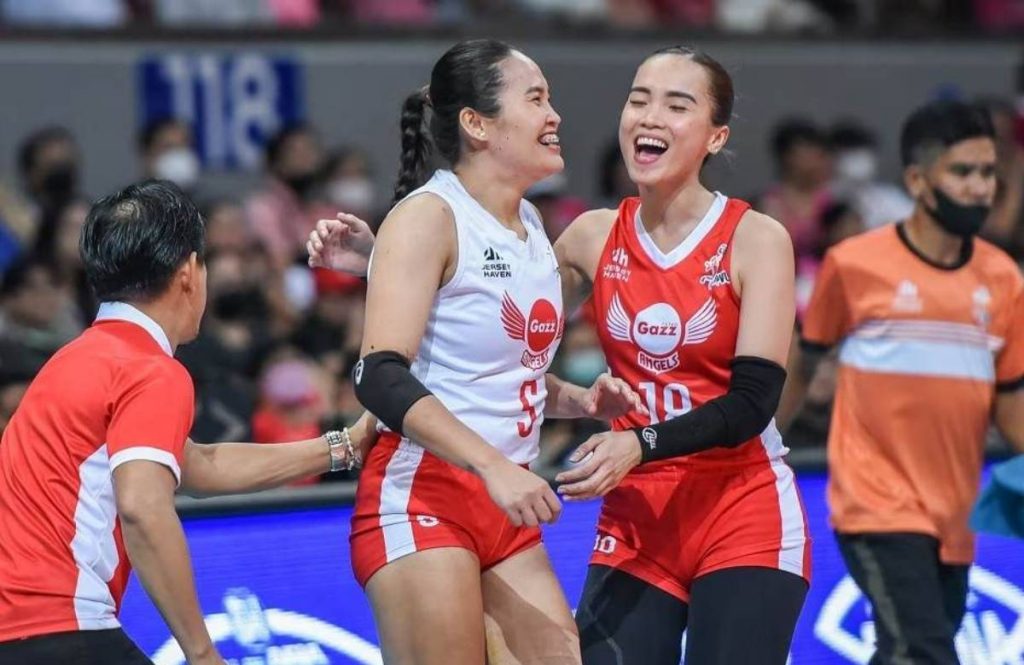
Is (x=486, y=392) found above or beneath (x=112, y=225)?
beneath

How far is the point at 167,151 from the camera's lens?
939 centimetres

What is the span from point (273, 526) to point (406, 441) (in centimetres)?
150

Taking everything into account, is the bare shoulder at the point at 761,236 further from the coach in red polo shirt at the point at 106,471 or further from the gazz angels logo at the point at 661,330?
the coach in red polo shirt at the point at 106,471

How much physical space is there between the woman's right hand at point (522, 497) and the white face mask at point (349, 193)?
18.8 ft

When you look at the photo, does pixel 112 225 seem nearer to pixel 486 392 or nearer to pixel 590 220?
pixel 486 392

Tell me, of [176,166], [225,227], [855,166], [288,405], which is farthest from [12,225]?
[855,166]

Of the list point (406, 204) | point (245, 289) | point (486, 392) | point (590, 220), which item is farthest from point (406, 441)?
point (245, 289)

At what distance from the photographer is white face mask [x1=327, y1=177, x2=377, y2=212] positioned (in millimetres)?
9688

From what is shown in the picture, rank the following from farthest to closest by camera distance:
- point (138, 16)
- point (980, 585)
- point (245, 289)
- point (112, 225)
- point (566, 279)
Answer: point (138, 16) < point (245, 289) < point (980, 585) < point (566, 279) < point (112, 225)

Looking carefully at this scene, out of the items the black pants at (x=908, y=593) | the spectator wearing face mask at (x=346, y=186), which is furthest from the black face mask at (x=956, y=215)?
the spectator wearing face mask at (x=346, y=186)

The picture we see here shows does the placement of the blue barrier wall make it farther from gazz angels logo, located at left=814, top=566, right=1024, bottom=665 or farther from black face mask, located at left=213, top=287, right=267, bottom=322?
A: black face mask, located at left=213, top=287, right=267, bottom=322

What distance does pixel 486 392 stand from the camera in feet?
14.6

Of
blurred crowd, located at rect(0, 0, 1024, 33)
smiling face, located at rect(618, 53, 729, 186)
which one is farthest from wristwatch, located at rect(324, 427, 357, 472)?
blurred crowd, located at rect(0, 0, 1024, 33)

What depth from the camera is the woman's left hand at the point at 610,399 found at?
14.6 feet
